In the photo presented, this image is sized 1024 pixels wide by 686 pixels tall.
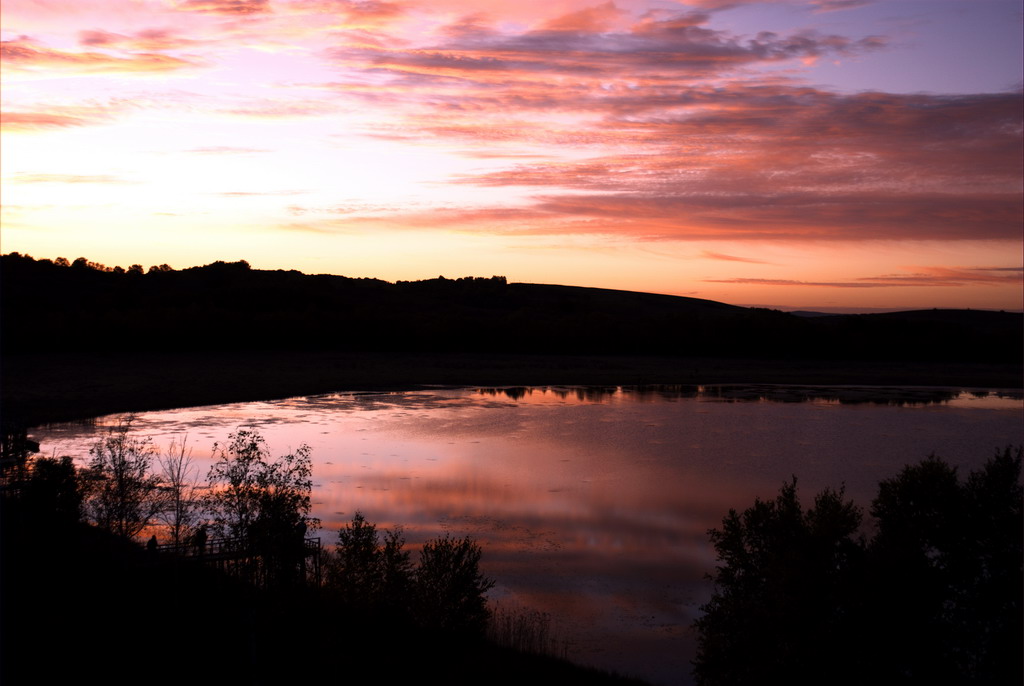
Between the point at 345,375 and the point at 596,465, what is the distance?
159ft

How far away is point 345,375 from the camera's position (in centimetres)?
8150

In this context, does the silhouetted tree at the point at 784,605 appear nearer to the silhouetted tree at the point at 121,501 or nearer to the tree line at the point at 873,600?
the tree line at the point at 873,600

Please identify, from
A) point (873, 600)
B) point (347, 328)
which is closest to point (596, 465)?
point (873, 600)

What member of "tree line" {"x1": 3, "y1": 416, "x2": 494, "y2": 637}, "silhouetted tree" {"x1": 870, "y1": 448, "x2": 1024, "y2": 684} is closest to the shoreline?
"tree line" {"x1": 3, "y1": 416, "x2": 494, "y2": 637}

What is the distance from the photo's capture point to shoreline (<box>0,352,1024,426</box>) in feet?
201

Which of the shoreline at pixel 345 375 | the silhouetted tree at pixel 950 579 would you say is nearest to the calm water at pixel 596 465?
the silhouetted tree at pixel 950 579

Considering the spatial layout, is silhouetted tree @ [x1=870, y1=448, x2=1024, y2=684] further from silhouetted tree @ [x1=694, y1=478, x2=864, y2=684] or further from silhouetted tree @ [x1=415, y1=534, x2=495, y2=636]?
silhouetted tree @ [x1=415, y1=534, x2=495, y2=636]

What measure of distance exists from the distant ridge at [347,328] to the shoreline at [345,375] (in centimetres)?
442

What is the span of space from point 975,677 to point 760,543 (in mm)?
4684


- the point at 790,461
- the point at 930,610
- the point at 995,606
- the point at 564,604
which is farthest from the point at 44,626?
the point at 790,461

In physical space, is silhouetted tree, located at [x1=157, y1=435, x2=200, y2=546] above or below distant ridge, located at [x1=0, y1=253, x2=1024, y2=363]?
below

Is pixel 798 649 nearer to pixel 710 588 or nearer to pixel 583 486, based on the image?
pixel 710 588

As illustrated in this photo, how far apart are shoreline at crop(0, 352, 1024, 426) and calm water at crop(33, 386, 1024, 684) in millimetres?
6151

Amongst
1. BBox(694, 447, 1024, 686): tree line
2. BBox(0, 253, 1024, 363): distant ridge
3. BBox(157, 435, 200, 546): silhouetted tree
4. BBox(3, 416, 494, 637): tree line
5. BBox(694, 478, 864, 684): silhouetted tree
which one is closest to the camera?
BBox(694, 478, 864, 684): silhouetted tree
